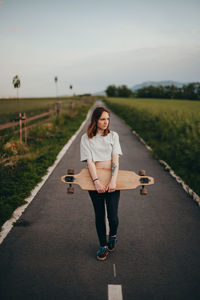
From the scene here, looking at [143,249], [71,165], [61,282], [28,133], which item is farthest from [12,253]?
[28,133]

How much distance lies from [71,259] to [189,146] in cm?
653

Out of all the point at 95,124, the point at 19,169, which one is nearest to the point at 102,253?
the point at 95,124

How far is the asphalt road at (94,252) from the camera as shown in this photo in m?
2.82

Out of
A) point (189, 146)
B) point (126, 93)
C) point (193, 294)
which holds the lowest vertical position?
point (193, 294)

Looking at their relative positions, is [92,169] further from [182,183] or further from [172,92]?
[172,92]

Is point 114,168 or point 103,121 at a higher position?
point 103,121

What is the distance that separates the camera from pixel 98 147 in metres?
3.05

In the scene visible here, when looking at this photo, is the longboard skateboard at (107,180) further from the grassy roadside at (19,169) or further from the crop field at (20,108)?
the crop field at (20,108)

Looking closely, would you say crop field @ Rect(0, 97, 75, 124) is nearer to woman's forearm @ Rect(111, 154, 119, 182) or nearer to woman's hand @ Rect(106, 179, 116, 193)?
woman's forearm @ Rect(111, 154, 119, 182)

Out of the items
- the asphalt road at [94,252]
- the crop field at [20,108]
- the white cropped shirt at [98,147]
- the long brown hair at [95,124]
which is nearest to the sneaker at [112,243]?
the asphalt road at [94,252]

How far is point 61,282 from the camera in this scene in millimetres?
2908

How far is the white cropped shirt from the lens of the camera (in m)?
3.05

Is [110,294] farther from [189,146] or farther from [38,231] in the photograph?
[189,146]

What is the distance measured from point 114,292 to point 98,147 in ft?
5.45
